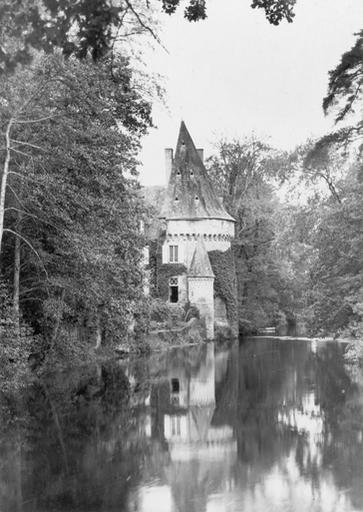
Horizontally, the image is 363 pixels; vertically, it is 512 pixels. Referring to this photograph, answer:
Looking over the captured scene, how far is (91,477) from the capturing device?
10555 mm

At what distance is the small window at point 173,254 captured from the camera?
4547cm

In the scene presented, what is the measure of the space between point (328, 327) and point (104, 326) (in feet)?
24.7

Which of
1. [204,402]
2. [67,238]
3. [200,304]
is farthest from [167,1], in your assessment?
[200,304]

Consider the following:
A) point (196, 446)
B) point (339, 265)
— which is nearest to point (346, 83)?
point (196, 446)

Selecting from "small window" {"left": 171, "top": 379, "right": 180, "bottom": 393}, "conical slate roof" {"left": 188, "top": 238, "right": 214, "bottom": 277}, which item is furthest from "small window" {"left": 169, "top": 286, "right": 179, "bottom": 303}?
"small window" {"left": 171, "top": 379, "right": 180, "bottom": 393}

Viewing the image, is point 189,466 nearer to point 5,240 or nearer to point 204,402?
point 204,402

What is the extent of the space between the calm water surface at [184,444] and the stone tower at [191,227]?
63.4 feet

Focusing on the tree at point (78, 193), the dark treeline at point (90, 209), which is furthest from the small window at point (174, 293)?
Result: the tree at point (78, 193)

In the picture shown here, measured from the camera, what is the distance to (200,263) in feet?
146

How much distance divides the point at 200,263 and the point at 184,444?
1223 inches

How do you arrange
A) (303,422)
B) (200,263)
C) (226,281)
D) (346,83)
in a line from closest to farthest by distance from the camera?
(346,83) < (303,422) < (200,263) < (226,281)

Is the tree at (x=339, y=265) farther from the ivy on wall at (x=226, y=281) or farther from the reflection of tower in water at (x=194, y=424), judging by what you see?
the ivy on wall at (x=226, y=281)

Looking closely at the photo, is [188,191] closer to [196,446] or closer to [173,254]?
[173,254]

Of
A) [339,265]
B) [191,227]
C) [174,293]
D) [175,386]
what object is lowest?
[175,386]
